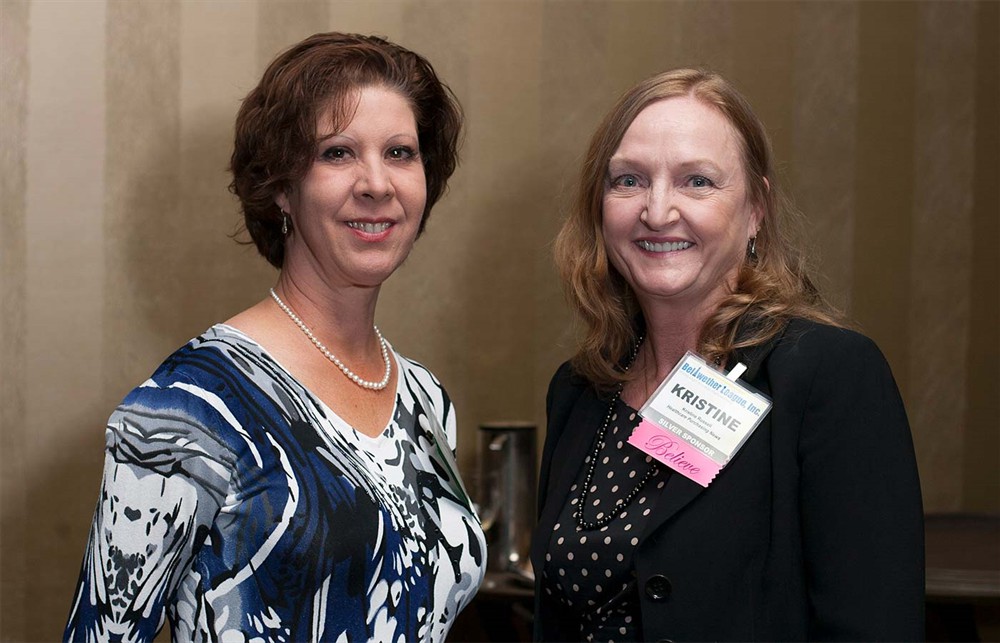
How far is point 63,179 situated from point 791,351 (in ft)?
6.66

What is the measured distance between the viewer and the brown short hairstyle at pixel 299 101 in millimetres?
1886

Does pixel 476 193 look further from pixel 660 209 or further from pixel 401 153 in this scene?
pixel 660 209

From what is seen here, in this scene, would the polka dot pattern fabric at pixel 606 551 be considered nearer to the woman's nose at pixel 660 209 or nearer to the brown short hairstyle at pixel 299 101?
the woman's nose at pixel 660 209

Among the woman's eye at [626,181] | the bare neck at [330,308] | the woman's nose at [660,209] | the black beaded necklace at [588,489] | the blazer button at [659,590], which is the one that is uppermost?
the woman's eye at [626,181]

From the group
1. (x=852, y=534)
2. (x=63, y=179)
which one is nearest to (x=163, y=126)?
(x=63, y=179)

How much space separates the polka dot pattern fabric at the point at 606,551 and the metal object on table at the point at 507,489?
1174mm

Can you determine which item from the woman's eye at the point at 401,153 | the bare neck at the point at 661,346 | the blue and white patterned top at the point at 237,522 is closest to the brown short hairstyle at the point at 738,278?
the bare neck at the point at 661,346

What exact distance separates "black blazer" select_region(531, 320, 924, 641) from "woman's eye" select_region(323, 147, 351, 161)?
811 mm

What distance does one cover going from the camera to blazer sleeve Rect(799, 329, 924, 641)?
1636mm

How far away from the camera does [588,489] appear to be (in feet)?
6.43

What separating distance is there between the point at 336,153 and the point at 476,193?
150cm

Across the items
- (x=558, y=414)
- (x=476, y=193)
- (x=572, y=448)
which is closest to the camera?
(x=572, y=448)

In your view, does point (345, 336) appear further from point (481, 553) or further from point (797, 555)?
point (797, 555)

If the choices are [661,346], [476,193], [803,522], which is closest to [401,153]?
[661,346]
